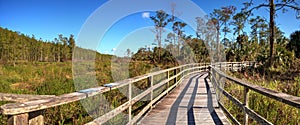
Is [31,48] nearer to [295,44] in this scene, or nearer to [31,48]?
[31,48]

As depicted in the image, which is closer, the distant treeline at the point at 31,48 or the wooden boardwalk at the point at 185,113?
the wooden boardwalk at the point at 185,113

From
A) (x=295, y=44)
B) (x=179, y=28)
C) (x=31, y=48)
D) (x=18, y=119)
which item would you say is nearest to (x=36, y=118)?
(x=18, y=119)

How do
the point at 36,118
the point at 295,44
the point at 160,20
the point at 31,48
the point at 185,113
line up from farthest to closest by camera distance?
the point at 31,48, the point at 160,20, the point at 295,44, the point at 185,113, the point at 36,118

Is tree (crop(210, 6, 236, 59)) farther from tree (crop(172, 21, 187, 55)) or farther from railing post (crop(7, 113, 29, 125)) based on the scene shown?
railing post (crop(7, 113, 29, 125))

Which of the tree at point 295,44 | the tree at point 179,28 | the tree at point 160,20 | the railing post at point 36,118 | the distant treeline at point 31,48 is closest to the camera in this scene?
the railing post at point 36,118

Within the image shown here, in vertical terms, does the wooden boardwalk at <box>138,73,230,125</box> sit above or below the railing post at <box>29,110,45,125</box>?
below

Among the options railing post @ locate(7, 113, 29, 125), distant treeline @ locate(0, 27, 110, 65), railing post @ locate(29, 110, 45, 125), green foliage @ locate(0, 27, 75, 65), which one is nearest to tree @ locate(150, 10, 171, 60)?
distant treeline @ locate(0, 27, 110, 65)

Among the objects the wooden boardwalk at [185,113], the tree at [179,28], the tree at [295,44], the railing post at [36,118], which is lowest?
the wooden boardwalk at [185,113]

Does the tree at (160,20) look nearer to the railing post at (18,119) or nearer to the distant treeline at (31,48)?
the distant treeline at (31,48)

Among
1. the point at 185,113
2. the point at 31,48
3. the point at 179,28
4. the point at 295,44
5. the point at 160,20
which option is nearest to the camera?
the point at 185,113

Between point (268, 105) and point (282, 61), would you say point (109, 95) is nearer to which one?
point (268, 105)

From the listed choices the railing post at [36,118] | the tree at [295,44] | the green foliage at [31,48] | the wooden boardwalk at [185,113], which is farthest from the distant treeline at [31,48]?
the railing post at [36,118]

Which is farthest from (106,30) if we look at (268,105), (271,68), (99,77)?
(271,68)

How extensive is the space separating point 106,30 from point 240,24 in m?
31.4
